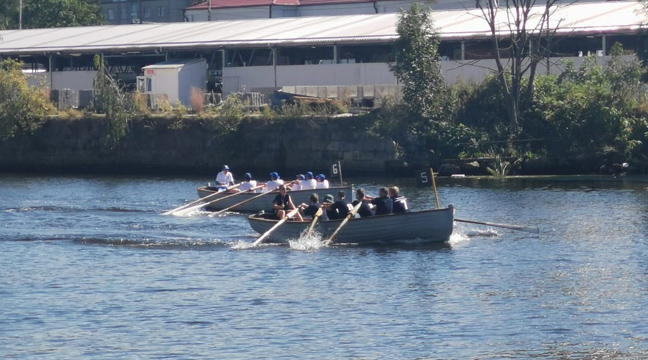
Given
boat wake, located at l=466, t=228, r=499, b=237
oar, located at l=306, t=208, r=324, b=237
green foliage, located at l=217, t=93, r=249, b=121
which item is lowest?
boat wake, located at l=466, t=228, r=499, b=237

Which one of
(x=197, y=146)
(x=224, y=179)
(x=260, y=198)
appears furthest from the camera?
(x=197, y=146)

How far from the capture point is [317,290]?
1059 inches

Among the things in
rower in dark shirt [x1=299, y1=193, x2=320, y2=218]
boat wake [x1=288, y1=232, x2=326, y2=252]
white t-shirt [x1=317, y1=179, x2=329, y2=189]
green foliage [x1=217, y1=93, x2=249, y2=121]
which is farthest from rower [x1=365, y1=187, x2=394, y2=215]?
green foliage [x1=217, y1=93, x2=249, y2=121]

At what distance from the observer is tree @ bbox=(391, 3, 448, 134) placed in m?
57.4

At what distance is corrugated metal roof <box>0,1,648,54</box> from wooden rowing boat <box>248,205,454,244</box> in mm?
28575

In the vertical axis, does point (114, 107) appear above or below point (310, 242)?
above

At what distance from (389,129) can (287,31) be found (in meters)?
16.6

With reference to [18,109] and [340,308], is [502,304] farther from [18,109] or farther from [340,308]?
[18,109]

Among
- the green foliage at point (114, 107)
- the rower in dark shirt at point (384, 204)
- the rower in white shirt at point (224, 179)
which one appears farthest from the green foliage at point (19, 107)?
the rower in dark shirt at point (384, 204)

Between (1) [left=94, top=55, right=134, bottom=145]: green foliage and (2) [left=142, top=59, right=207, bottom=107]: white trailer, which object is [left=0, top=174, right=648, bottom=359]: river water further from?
(2) [left=142, top=59, right=207, bottom=107]: white trailer

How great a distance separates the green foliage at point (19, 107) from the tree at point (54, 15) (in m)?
34.7

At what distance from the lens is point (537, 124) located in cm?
5700

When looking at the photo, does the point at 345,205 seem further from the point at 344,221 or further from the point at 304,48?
the point at 304,48

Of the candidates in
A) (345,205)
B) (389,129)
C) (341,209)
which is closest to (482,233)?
(345,205)
